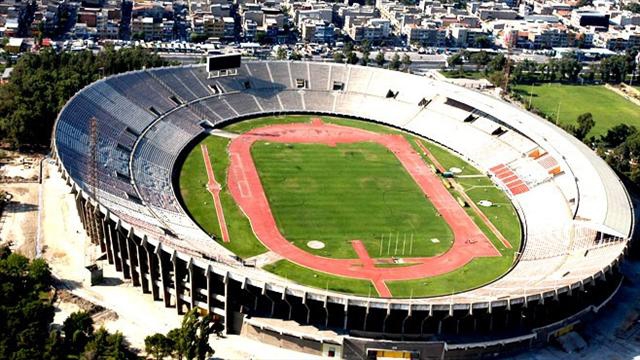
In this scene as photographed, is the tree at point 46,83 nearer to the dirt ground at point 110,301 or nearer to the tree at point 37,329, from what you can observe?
the dirt ground at point 110,301

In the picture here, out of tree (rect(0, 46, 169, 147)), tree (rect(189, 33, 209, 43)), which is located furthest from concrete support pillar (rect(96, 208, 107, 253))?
tree (rect(189, 33, 209, 43))

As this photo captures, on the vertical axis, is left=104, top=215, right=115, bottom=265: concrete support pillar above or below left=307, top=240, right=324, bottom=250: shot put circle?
above

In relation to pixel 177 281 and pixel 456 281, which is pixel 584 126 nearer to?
pixel 456 281

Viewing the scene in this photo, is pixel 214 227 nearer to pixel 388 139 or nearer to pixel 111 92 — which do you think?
pixel 111 92

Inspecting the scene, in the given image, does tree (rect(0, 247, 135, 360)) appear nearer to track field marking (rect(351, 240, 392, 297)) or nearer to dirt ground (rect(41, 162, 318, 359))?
dirt ground (rect(41, 162, 318, 359))

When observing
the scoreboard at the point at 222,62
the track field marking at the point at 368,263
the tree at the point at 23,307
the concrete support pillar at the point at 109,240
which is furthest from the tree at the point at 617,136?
the tree at the point at 23,307

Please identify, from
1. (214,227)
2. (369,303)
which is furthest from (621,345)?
(214,227)
